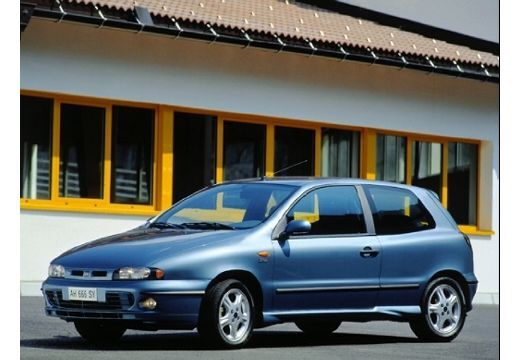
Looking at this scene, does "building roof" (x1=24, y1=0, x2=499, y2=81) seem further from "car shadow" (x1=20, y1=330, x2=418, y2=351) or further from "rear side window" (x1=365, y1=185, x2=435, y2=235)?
"car shadow" (x1=20, y1=330, x2=418, y2=351)

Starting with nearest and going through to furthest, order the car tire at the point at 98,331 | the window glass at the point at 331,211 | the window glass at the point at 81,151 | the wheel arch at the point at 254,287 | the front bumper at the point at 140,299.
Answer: the front bumper at the point at 140,299 → the wheel arch at the point at 254,287 → the car tire at the point at 98,331 → the window glass at the point at 331,211 → the window glass at the point at 81,151

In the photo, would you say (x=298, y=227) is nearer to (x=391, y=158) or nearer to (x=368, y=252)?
(x=368, y=252)

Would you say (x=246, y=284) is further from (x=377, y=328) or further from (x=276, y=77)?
(x=276, y=77)

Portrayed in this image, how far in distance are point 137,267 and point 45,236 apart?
791 cm

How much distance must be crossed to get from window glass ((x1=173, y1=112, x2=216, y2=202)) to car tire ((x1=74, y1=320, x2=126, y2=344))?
28.0ft

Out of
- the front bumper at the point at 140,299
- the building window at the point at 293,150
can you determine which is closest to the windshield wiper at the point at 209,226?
the front bumper at the point at 140,299

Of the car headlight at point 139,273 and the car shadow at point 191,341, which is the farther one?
the car shadow at point 191,341

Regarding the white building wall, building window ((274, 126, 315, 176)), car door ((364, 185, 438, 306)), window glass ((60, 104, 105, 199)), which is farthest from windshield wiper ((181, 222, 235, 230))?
building window ((274, 126, 315, 176))

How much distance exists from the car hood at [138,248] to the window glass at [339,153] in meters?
11.0

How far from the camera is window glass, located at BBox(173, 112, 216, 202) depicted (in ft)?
68.3

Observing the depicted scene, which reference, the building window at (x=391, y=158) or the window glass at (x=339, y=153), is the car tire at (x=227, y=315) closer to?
the window glass at (x=339, y=153)

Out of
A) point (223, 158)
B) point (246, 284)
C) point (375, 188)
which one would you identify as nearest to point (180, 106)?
point (223, 158)

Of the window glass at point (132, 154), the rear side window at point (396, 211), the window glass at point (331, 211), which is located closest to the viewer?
the window glass at point (331, 211)

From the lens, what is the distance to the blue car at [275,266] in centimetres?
1152
